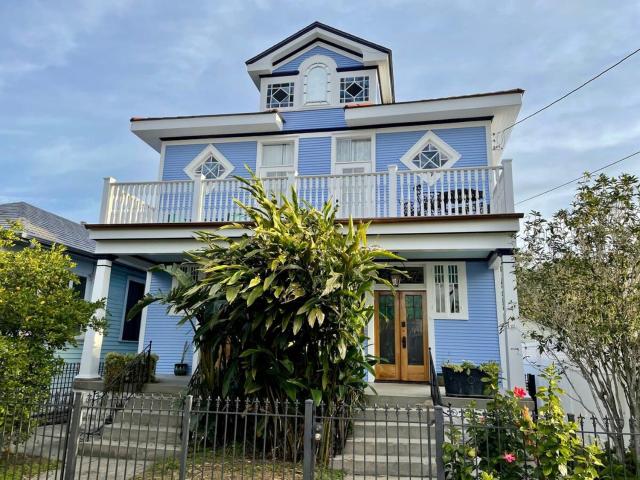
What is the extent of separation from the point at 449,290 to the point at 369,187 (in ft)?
10.4

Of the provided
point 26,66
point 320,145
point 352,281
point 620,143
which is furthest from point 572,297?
point 26,66

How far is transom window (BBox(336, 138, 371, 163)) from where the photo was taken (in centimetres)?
1116

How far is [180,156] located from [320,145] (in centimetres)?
395

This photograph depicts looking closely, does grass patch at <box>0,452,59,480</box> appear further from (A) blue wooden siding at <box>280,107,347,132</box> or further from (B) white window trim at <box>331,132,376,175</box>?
(A) blue wooden siding at <box>280,107,347,132</box>

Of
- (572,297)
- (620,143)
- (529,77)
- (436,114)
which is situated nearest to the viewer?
(572,297)

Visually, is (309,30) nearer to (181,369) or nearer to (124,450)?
(181,369)

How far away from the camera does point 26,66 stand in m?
10.7

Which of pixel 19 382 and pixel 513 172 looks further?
pixel 513 172

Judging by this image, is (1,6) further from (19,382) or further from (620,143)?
(620,143)

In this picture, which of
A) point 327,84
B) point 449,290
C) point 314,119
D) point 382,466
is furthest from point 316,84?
point 382,466

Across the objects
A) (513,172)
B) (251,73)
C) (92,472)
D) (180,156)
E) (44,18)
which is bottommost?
(92,472)

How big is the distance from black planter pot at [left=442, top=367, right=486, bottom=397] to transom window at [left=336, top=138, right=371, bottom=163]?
18.9 ft

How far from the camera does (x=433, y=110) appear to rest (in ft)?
33.6

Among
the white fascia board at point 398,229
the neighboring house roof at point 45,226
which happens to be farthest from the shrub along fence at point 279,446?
the neighboring house roof at point 45,226
